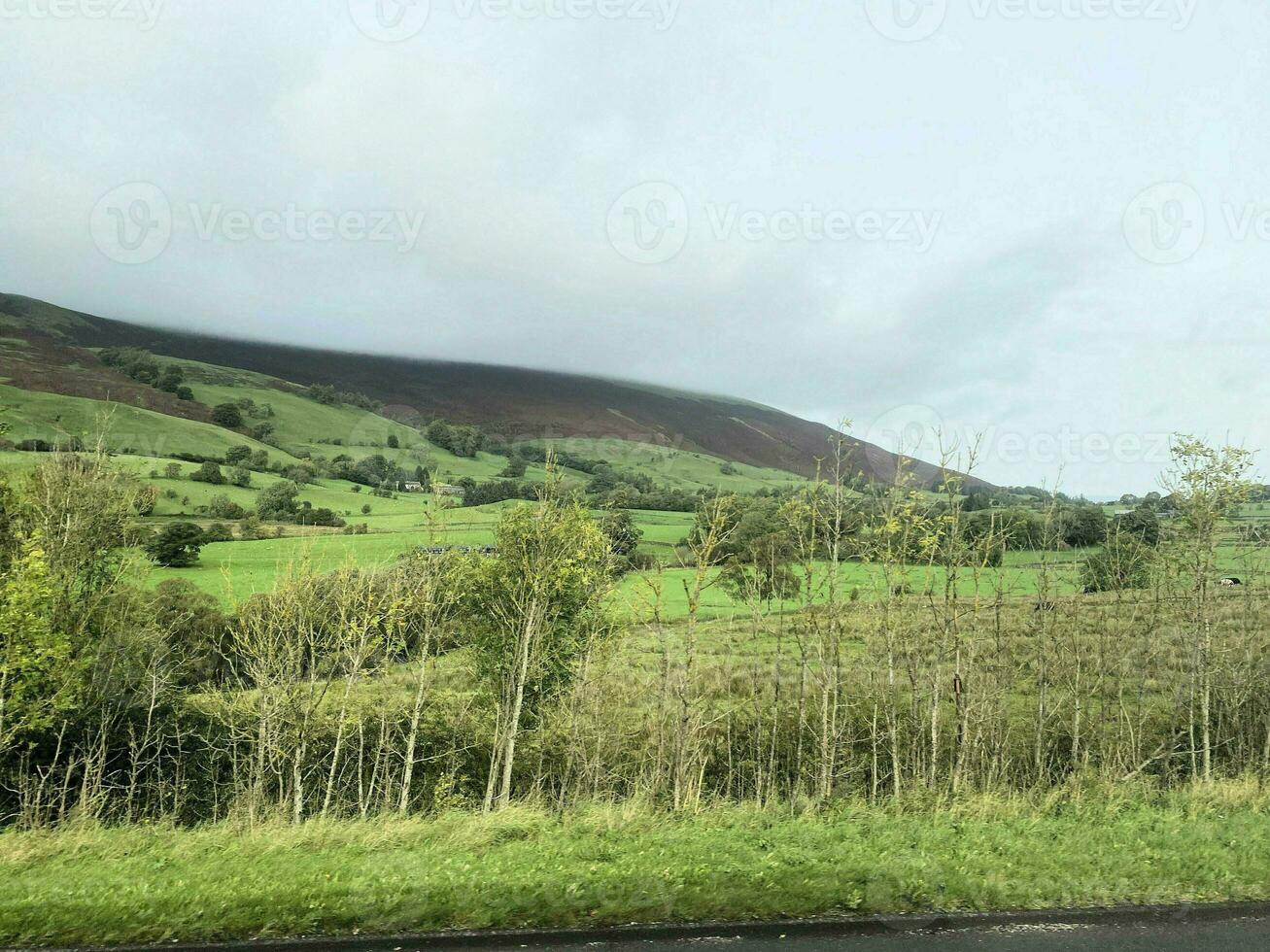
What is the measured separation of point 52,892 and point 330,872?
2.49 meters

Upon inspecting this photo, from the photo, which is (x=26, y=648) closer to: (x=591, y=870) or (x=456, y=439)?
(x=591, y=870)

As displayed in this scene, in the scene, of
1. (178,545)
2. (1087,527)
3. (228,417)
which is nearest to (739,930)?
(1087,527)

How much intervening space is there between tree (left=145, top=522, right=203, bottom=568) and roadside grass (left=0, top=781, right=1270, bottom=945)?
1963 inches

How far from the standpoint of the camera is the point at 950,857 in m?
8.38

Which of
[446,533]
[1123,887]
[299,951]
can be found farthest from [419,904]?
[446,533]

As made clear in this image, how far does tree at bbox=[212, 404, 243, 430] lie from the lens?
158 meters

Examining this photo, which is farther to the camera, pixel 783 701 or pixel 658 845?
pixel 783 701

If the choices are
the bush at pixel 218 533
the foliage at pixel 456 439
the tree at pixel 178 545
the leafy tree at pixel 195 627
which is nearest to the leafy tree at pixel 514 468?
the foliage at pixel 456 439

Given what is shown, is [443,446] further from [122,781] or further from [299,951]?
[299,951]

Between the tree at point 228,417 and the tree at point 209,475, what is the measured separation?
62579 millimetres

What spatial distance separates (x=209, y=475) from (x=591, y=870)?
345ft

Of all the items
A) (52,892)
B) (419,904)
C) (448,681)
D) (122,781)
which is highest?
(419,904)

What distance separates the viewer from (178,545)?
56.2m

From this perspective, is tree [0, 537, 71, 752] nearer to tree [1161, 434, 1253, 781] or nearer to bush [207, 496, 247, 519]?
tree [1161, 434, 1253, 781]
